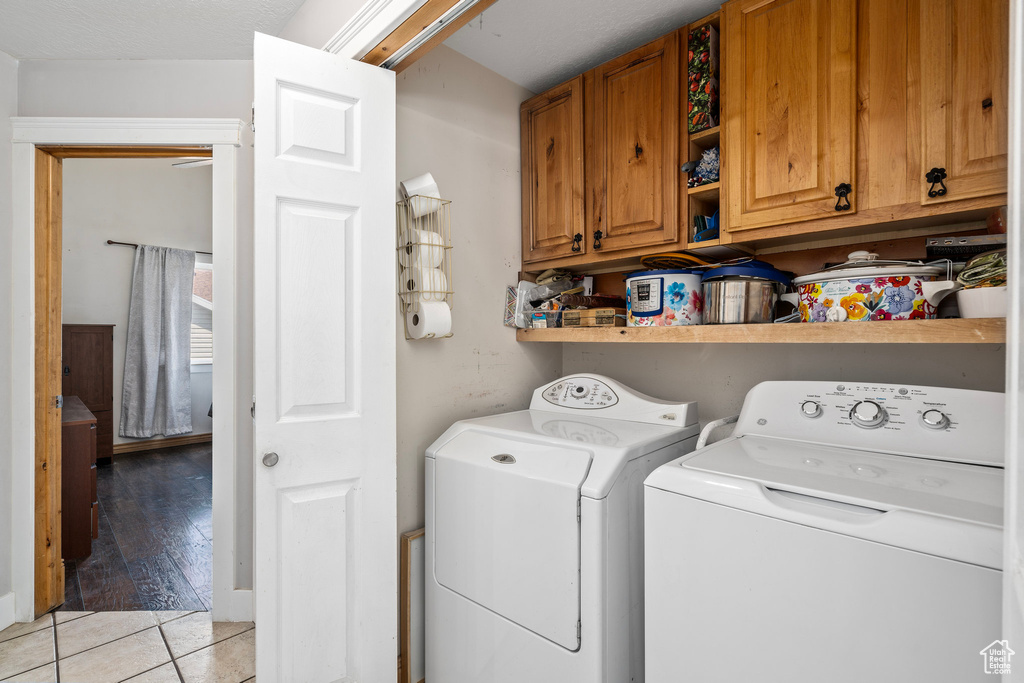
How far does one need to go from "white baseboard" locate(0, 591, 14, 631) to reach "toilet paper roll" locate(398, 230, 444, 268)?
2137 mm

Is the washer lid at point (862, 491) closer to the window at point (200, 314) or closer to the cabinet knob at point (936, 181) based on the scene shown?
the cabinet knob at point (936, 181)

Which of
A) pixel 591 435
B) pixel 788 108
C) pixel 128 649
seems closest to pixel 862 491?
pixel 591 435

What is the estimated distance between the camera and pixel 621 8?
173 centimetres

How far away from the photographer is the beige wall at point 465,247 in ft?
6.15

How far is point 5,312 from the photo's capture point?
209 centimetres

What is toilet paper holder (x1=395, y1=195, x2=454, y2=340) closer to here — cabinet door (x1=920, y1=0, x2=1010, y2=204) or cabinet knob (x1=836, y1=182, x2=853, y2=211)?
cabinet knob (x1=836, y1=182, x2=853, y2=211)

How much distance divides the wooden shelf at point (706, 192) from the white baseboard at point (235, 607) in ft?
7.88

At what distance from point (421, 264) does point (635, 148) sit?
0.89m

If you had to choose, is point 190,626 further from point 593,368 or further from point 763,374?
point 763,374

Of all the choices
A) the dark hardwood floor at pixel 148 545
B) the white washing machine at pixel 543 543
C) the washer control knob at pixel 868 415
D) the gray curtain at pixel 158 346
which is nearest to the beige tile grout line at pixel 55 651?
the dark hardwood floor at pixel 148 545

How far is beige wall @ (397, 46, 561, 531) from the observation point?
6.15ft

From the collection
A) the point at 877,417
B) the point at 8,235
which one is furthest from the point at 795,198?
the point at 8,235

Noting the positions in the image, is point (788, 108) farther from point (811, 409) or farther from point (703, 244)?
point (811, 409)

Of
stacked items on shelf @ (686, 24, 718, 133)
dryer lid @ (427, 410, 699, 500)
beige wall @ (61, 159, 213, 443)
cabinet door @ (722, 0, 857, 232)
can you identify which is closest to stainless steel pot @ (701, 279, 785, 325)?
cabinet door @ (722, 0, 857, 232)
